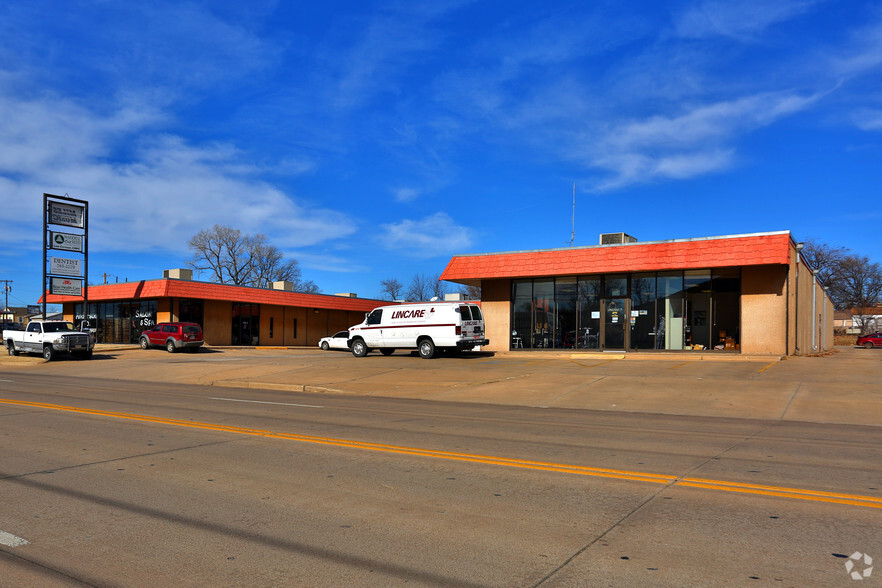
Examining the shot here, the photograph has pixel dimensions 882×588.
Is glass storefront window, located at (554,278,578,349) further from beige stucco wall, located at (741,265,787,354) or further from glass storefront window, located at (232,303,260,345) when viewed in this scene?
glass storefront window, located at (232,303,260,345)

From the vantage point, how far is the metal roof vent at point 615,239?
27.1 m

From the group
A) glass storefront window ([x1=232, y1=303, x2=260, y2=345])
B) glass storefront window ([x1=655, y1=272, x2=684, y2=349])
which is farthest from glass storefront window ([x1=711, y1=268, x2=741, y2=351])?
glass storefront window ([x1=232, y1=303, x2=260, y2=345])

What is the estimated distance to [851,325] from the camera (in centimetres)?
9056

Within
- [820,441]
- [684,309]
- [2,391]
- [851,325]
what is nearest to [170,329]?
[2,391]

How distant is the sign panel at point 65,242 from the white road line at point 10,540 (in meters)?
39.2

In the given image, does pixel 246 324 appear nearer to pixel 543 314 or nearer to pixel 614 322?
pixel 543 314

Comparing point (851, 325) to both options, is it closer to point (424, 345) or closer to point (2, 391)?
point (424, 345)

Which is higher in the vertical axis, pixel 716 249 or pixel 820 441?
pixel 716 249

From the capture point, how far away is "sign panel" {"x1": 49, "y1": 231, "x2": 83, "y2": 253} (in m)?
38.3

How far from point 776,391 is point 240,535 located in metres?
14.3

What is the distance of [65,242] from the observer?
38.9m

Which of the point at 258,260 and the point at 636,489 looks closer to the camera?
the point at 636,489

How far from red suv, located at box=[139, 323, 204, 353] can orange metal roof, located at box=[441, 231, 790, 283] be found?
54.4 ft

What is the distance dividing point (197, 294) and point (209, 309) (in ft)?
9.37
